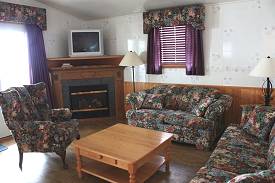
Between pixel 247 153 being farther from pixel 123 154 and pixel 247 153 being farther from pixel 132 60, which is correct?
pixel 132 60

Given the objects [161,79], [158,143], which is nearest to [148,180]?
[158,143]

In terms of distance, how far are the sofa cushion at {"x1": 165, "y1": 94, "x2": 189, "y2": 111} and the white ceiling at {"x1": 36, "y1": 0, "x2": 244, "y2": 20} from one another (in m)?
1.62

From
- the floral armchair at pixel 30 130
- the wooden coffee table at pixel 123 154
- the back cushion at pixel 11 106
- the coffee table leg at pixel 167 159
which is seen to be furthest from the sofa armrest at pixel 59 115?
the coffee table leg at pixel 167 159

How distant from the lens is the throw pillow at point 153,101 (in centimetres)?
409

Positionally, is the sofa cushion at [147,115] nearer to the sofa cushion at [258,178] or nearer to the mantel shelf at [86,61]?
the mantel shelf at [86,61]

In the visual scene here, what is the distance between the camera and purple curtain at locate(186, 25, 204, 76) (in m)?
4.14

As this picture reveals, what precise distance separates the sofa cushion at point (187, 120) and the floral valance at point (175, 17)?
1.56 m

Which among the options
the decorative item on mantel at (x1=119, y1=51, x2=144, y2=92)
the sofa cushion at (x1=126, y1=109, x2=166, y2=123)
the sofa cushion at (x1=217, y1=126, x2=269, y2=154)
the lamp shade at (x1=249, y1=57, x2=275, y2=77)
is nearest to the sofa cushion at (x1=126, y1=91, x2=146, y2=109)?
the sofa cushion at (x1=126, y1=109, x2=166, y2=123)

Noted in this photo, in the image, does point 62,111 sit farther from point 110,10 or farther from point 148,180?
point 110,10

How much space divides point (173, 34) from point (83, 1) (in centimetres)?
177

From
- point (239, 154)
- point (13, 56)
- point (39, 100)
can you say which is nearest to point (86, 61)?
point (13, 56)

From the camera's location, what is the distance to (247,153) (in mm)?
2336

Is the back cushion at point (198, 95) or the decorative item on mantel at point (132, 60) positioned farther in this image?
the decorative item on mantel at point (132, 60)

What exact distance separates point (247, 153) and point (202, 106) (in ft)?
4.24
